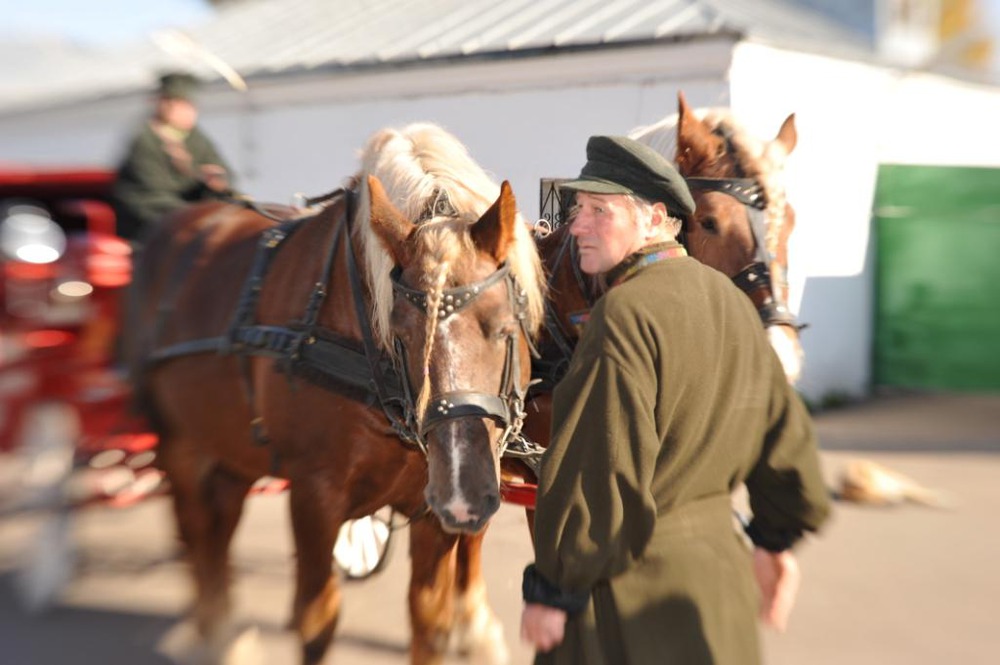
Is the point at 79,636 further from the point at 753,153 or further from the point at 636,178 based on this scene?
the point at 636,178

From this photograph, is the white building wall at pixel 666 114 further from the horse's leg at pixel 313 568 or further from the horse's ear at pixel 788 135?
the horse's leg at pixel 313 568

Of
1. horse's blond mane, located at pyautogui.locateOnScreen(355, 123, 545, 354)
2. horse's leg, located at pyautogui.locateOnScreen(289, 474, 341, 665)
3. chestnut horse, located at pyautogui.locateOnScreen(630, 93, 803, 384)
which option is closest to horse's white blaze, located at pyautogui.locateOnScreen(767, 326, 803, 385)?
chestnut horse, located at pyautogui.locateOnScreen(630, 93, 803, 384)

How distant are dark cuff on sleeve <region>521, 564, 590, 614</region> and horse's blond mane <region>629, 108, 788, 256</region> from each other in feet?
6.22

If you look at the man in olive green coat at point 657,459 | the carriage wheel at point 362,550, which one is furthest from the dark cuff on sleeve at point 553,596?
the carriage wheel at point 362,550

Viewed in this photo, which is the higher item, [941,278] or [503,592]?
[941,278]

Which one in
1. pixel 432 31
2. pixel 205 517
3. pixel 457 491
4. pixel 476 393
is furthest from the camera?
pixel 432 31

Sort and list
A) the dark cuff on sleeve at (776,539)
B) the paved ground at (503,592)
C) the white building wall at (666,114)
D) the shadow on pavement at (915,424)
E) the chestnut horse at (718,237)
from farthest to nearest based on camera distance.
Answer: the shadow on pavement at (915,424), the white building wall at (666,114), the paved ground at (503,592), the chestnut horse at (718,237), the dark cuff on sleeve at (776,539)

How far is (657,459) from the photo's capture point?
2.17 m

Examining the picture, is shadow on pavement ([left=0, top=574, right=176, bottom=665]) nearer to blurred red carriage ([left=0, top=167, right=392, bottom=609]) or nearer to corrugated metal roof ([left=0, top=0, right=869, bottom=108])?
blurred red carriage ([left=0, top=167, right=392, bottom=609])

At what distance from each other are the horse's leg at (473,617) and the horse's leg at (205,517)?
103cm

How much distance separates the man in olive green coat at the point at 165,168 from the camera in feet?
17.2

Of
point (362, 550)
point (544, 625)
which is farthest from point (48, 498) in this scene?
point (544, 625)

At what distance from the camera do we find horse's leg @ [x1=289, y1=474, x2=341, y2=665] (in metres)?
3.43

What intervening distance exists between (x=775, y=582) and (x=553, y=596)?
2.07 ft
